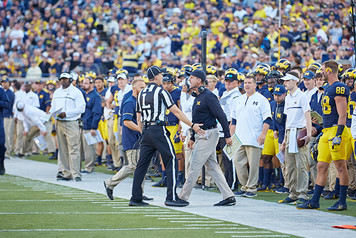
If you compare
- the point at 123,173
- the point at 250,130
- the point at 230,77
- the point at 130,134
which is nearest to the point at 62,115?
the point at 130,134

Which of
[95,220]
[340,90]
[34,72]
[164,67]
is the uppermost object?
[34,72]

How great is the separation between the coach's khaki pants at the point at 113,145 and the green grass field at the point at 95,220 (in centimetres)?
477

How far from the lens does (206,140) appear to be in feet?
35.7

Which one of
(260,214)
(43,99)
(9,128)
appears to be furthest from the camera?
(43,99)

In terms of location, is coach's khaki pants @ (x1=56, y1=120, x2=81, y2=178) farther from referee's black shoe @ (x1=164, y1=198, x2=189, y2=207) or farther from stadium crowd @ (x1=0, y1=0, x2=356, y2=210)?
referee's black shoe @ (x1=164, y1=198, x2=189, y2=207)

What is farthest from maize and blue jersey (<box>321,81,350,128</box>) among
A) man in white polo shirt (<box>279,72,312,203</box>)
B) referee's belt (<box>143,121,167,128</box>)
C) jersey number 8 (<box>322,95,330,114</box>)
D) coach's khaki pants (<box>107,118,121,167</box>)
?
coach's khaki pants (<box>107,118,121,167</box>)

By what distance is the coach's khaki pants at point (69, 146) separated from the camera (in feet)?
47.9

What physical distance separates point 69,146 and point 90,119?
230 cm

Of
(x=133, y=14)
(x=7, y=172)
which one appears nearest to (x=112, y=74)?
(x=7, y=172)

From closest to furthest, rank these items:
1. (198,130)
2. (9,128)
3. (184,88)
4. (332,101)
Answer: (332,101) → (198,130) → (184,88) → (9,128)

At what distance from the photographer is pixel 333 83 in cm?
1009

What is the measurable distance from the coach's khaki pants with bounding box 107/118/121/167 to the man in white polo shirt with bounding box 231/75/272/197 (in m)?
5.04

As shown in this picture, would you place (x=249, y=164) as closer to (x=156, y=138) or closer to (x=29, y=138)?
(x=156, y=138)

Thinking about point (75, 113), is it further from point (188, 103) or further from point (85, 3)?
point (85, 3)
